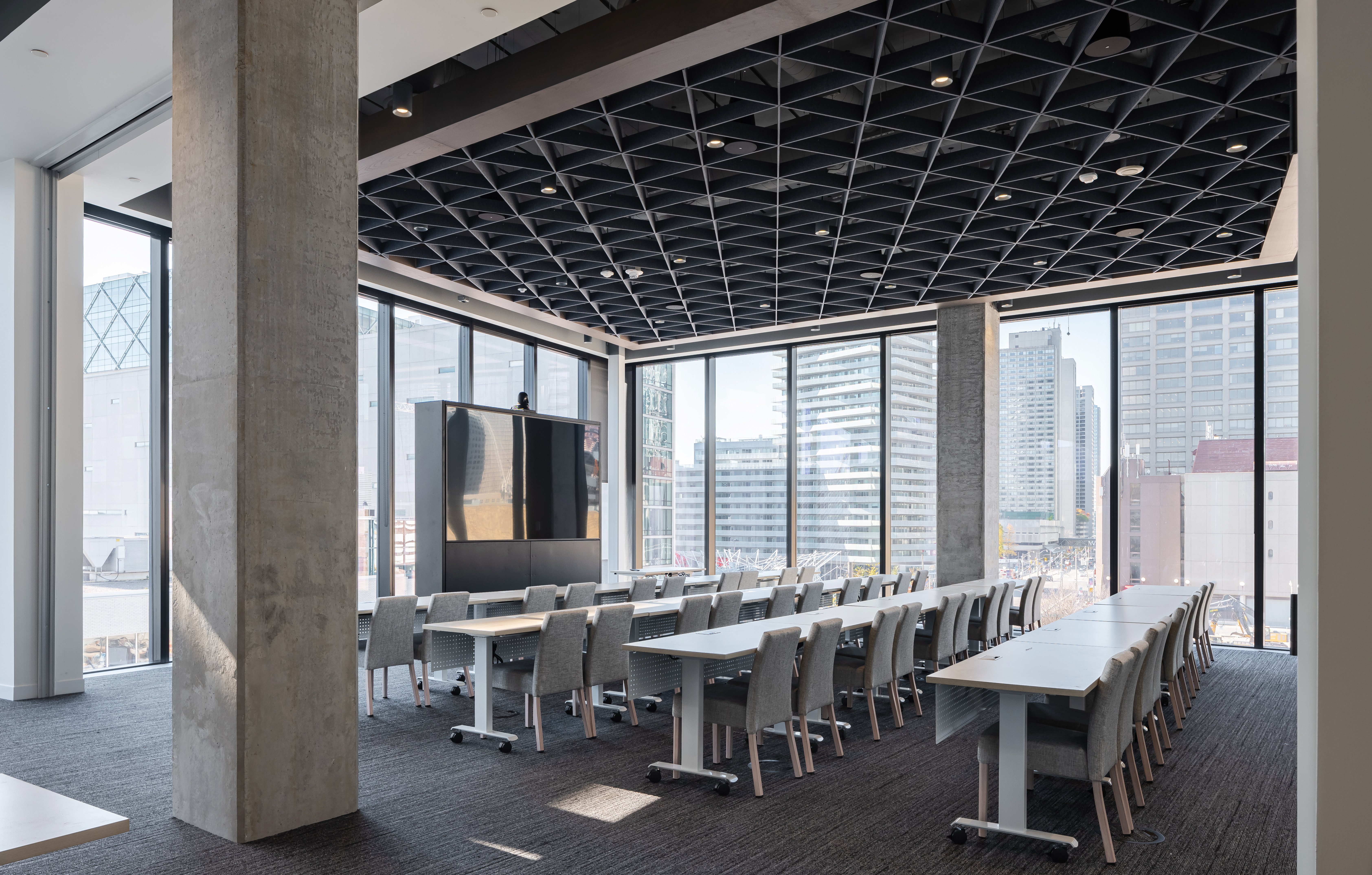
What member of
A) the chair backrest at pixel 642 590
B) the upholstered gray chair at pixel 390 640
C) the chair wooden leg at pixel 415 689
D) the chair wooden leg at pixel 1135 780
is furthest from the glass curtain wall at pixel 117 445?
the chair wooden leg at pixel 1135 780

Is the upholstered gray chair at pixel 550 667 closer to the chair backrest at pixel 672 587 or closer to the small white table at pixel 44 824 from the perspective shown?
the chair backrest at pixel 672 587

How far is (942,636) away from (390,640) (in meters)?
4.37

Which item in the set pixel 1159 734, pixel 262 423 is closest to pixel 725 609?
pixel 1159 734

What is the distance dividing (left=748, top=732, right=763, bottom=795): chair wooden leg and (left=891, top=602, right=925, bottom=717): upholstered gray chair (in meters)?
1.85

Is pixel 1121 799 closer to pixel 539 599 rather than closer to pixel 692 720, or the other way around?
pixel 692 720

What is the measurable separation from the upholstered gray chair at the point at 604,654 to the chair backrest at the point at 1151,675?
3096 millimetres

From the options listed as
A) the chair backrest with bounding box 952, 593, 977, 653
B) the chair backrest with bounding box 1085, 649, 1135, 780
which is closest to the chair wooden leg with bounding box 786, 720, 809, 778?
the chair backrest with bounding box 1085, 649, 1135, 780

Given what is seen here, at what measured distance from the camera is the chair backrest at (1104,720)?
3.83 m

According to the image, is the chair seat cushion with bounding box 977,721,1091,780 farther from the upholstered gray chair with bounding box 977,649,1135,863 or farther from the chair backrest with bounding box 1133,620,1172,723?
the chair backrest with bounding box 1133,620,1172,723

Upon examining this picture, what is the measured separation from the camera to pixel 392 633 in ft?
21.9

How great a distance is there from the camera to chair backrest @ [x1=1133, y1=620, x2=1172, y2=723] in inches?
184

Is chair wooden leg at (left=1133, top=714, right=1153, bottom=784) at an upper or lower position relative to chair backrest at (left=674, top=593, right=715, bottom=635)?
lower

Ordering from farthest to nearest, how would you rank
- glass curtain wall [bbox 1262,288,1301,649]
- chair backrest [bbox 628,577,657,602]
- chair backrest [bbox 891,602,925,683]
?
glass curtain wall [bbox 1262,288,1301,649] < chair backrest [bbox 628,577,657,602] < chair backrest [bbox 891,602,925,683]

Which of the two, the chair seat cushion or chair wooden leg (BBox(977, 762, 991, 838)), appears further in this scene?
chair wooden leg (BBox(977, 762, 991, 838))
